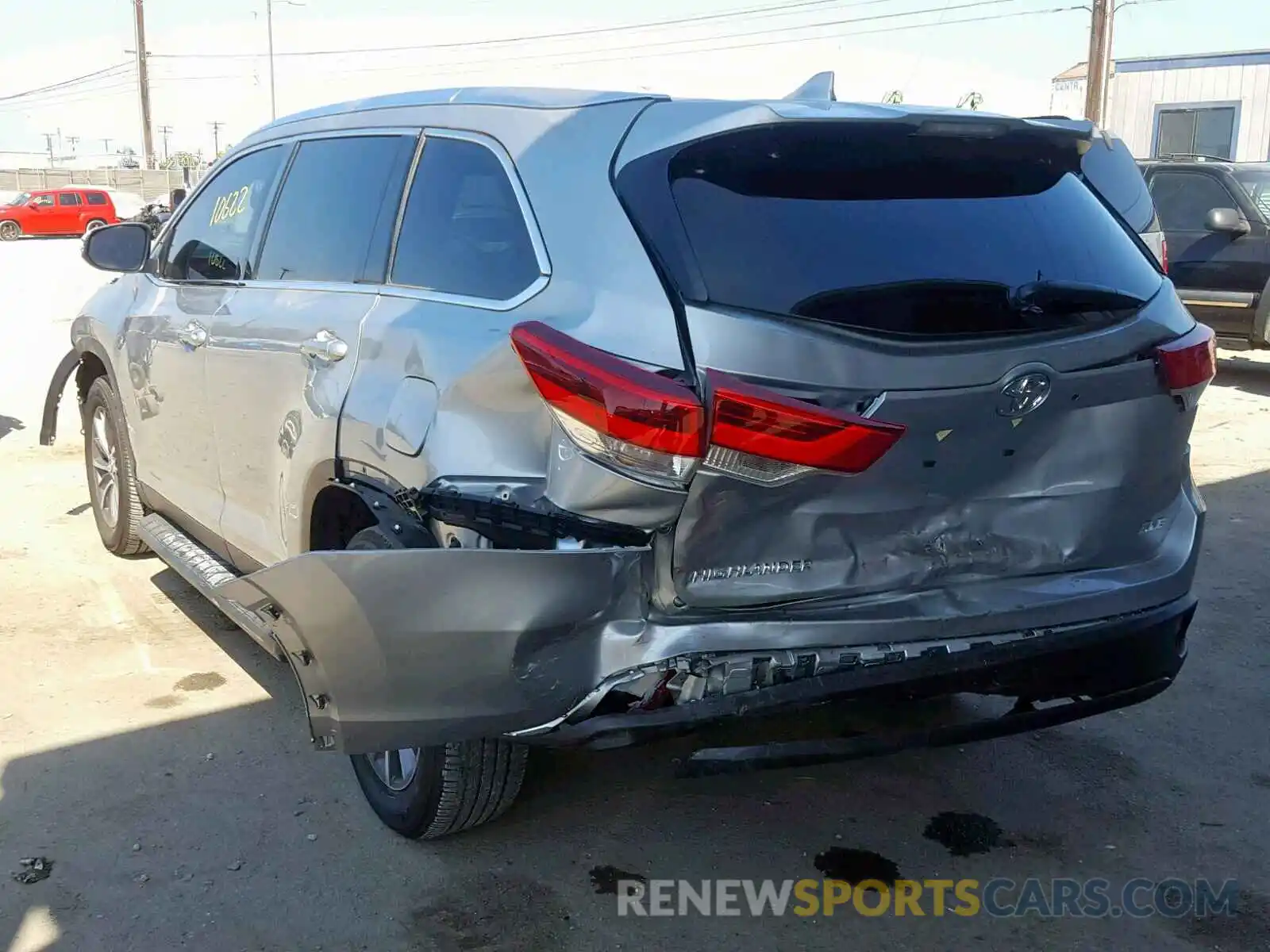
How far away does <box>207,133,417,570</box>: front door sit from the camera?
3.32 m

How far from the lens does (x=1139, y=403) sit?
2.89 metres

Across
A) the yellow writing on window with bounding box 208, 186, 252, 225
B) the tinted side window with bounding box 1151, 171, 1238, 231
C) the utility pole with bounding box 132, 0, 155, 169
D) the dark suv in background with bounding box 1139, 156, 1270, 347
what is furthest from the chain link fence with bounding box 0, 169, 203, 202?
the yellow writing on window with bounding box 208, 186, 252, 225

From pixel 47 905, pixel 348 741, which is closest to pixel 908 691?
pixel 348 741

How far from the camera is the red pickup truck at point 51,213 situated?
37.7 m

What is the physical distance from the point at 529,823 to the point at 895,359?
5.69 ft

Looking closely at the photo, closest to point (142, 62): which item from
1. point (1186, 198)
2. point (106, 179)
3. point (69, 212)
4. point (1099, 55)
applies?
point (106, 179)

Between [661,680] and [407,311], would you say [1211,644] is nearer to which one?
[661,680]

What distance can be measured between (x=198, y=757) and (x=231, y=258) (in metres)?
1.67

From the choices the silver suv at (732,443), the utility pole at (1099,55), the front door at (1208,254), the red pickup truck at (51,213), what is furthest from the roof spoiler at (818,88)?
the red pickup truck at (51,213)

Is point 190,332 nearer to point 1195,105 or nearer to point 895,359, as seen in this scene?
point 895,359

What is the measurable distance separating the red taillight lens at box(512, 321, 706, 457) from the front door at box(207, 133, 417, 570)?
0.89 meters

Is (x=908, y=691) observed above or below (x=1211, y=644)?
above

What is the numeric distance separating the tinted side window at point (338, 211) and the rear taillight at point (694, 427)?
110 cm

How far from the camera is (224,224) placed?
4387mm
